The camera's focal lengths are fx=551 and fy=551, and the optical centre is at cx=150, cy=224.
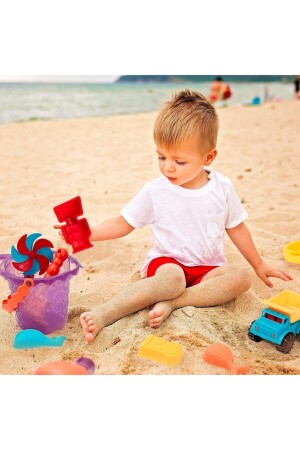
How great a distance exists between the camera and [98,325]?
1.69 meters

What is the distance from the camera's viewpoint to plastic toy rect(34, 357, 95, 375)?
4.89 ft

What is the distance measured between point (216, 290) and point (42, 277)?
1.86ft

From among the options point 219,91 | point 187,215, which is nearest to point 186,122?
point 187,215

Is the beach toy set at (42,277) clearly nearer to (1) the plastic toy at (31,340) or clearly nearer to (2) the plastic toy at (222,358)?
(1) the plastic toy at (31,340)

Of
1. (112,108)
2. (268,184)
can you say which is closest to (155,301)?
(268,184)

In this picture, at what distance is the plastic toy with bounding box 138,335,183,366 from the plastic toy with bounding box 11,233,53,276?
1.51 ft

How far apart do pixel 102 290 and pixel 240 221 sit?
0.56m

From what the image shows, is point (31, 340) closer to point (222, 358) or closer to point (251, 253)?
point (222, 358)

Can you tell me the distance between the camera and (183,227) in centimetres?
192

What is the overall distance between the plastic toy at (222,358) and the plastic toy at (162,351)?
8cm

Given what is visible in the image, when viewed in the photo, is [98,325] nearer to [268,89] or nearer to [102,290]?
[102,290]

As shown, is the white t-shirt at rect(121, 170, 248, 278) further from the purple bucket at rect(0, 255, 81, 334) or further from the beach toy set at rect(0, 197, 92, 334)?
the purple bucket at rect(0, 255, 81, 334)

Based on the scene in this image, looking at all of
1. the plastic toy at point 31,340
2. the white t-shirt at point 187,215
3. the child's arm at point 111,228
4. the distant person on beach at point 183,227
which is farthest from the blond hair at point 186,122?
the plastic toy at point 31,340

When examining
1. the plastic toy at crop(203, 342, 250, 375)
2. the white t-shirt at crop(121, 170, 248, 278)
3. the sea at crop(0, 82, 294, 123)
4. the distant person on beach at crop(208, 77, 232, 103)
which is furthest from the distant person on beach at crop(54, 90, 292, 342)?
the distant person on beach at crop(208, 77, 232, 103)
